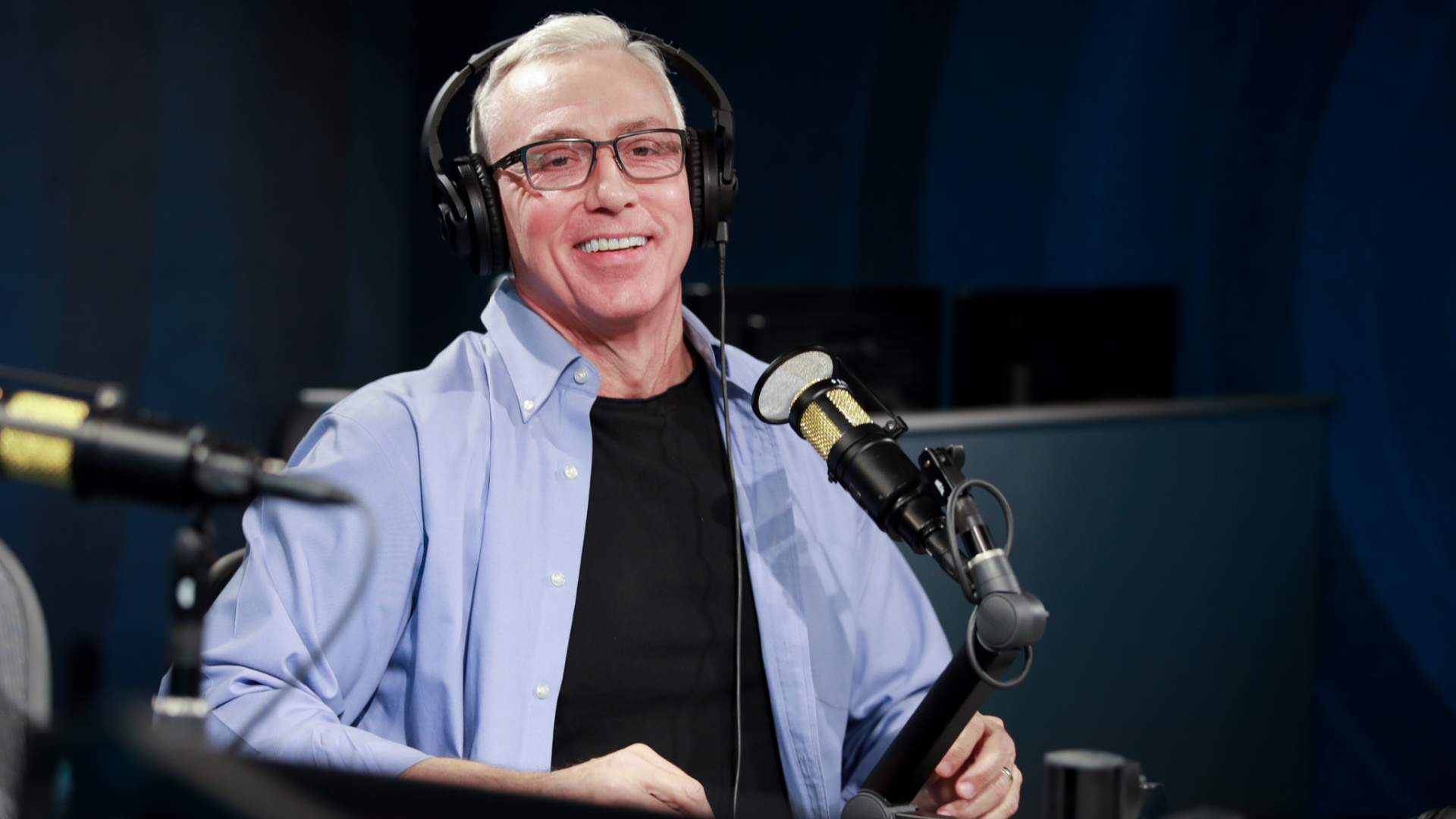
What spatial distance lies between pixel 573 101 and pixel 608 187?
103 millimetres

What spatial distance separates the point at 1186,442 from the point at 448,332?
248 centimetres

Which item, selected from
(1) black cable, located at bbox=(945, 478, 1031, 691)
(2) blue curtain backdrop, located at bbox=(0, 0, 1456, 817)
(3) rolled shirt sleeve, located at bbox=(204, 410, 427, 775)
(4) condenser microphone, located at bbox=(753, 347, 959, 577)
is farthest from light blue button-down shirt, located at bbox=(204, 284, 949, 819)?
(2) blue curtain backdrop, located at bbox=(0, 0, 1456, 817)

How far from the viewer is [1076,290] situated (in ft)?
9.14

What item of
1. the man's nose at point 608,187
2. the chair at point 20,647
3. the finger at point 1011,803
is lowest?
the finger at point 1011,803

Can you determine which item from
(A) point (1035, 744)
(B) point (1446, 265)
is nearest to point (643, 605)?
(A) point (1035, 744)

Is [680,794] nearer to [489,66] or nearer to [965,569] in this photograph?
[965,569]

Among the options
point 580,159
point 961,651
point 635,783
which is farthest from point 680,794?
point 580,159

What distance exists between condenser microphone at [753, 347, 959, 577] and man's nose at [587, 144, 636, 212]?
1.38 feet

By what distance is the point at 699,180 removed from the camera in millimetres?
1466

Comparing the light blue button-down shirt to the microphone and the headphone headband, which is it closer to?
the headphone headband

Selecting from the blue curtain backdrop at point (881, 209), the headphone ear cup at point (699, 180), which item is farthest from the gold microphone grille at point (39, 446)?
the blue curtain backdrop at point (881, 209)

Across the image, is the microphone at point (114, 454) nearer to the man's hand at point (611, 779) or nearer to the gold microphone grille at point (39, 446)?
the gold microphone grille at point (39, 446)

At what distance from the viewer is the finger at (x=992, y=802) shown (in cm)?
117

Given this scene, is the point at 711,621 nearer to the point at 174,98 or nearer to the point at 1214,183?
the point at 1214,183
